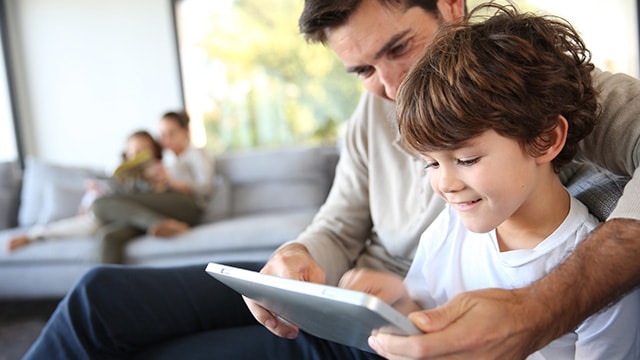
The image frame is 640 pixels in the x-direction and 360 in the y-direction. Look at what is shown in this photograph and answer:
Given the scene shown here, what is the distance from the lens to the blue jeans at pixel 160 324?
1.02m

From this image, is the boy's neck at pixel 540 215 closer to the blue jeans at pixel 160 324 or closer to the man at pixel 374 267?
the man at pixel 374 267

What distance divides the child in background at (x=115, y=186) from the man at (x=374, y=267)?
2.17 meters

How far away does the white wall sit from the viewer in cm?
496

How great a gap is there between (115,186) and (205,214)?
1.80 feet

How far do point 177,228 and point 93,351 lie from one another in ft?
6.30

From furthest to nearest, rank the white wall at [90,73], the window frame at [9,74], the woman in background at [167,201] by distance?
1. the window frame at [9,74]
2. the white wall at [90,73]
3. the woman in background at [167,201]

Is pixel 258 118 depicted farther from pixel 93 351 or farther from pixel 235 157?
pixel 93 351

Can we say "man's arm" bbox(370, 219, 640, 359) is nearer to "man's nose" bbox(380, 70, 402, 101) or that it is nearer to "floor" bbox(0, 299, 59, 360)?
"man's nose" bbox(380, 70, 402, 101)

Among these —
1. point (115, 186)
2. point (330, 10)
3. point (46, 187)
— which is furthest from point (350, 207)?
point (46, 187)

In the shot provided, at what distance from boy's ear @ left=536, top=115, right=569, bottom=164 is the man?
8cm

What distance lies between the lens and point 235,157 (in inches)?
140

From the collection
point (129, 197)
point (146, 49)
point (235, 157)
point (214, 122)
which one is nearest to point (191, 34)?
point (146, 49)

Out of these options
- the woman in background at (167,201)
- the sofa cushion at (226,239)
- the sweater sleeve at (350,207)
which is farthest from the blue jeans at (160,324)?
the woman in background at (167,201)

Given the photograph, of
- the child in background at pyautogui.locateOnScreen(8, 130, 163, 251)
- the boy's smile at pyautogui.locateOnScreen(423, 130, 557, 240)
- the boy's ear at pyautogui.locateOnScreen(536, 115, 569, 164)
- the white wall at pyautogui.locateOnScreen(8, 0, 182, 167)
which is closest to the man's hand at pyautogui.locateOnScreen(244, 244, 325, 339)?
the boy's smile at pyautogui.locateOnScreen(423, 130, 557, 240)
